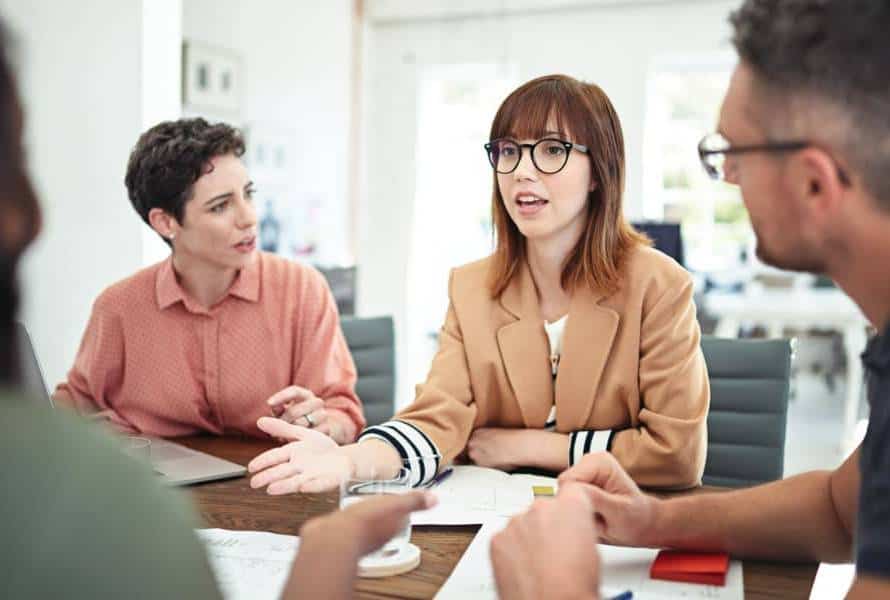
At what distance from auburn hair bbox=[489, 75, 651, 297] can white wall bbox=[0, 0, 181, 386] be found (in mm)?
1525

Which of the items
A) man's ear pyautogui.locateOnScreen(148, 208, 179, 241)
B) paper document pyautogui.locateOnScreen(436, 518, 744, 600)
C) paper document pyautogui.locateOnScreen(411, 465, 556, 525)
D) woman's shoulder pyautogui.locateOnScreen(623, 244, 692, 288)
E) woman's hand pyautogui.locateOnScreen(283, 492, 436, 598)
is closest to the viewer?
woman's hand pyautogui.locateOnScreen(283, 492, 436, 598)

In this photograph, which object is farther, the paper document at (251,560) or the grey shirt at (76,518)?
the paper document at (251,560)

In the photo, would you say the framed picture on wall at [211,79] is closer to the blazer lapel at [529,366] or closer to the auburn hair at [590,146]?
the auburn hair at [590,146]

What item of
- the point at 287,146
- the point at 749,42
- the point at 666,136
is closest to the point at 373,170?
the point at 287,146

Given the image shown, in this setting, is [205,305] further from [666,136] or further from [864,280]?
[666,136]

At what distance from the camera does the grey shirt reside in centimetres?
45

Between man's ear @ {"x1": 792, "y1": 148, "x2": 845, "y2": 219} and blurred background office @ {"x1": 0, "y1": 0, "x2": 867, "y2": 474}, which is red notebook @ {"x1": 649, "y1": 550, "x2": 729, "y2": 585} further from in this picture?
blurred background office @ {"x1": 0, "y1": 0, "x2": 867, "y2": 474}

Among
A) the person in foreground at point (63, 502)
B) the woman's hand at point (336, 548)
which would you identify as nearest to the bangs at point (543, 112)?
the woman's hand at point (336, 548)

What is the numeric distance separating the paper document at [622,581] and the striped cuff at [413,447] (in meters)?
0.32

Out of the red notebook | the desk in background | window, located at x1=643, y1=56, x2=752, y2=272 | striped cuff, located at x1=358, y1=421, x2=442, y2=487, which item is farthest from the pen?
window, located at x1=643, y1=56, x2=752, y2=272

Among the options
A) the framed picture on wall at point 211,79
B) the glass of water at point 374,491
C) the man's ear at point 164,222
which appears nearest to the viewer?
the glass of water at point 374,491

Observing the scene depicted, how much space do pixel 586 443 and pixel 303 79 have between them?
15.0 ft

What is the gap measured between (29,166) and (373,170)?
20.4 feet

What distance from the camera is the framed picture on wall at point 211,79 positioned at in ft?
14.4
